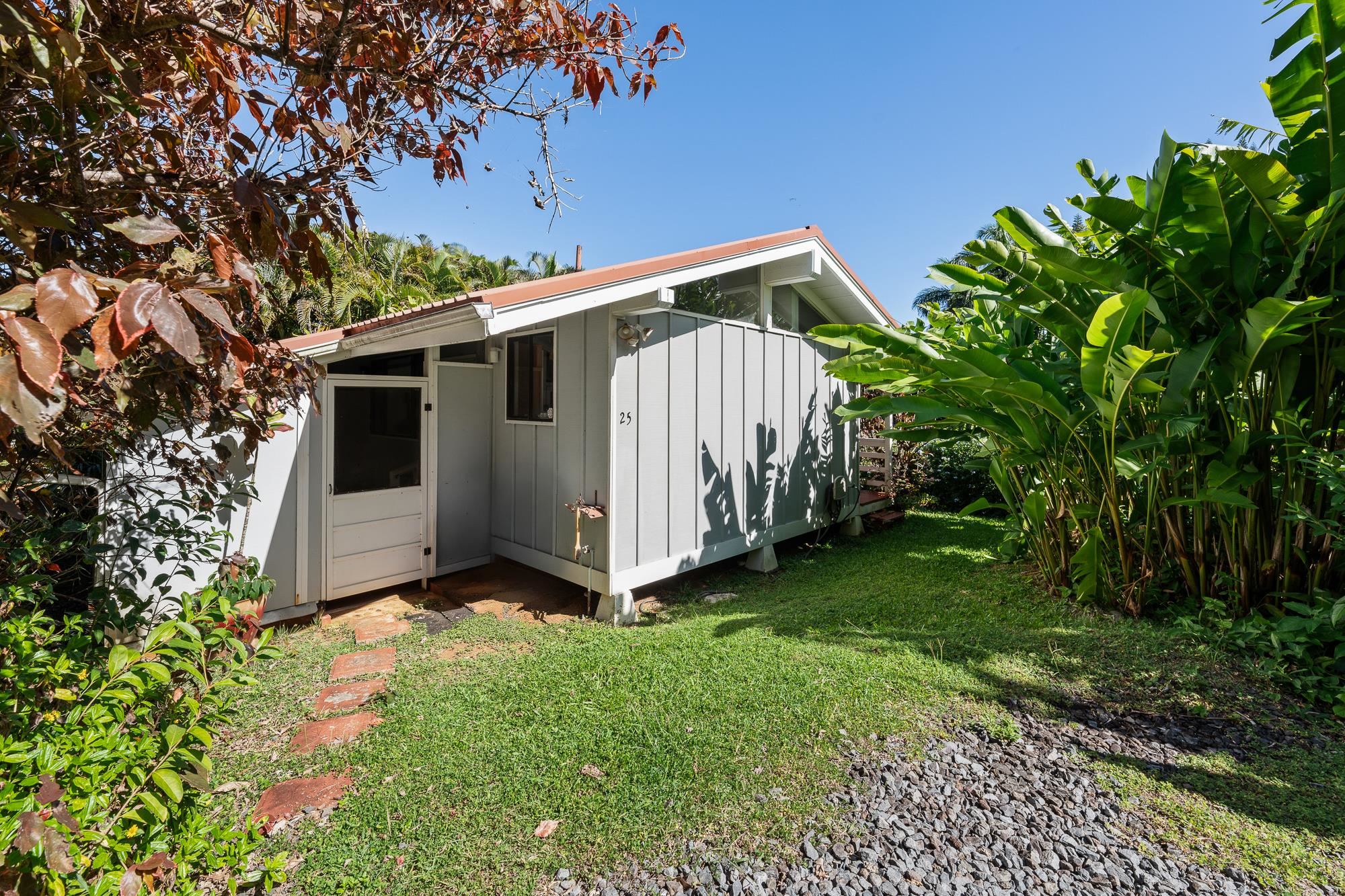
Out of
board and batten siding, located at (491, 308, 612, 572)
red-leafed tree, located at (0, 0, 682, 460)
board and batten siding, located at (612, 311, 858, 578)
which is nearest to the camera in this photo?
red-leafed tree, located at (0, 0, 682, 460)

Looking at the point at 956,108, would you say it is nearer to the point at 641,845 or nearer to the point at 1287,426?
the point at 1287,426

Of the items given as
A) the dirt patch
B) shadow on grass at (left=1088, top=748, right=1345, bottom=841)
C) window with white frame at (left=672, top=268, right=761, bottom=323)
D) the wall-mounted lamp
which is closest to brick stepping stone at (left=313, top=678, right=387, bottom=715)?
the dirt patch

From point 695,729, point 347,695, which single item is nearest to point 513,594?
point 347,695

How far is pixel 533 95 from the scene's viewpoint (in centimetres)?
259

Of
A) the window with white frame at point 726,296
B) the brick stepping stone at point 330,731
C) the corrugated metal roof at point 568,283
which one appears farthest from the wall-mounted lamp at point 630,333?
the brick stepping stone at point 330,731

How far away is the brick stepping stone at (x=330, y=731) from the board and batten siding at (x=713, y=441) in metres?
2.44

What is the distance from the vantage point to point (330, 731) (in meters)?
3.52

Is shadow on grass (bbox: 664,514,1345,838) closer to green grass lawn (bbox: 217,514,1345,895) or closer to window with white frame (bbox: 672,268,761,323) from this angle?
green grass lawn (bbox: 217,514,1345,895)

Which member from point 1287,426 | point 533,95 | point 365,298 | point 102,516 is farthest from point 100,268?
point 365,298

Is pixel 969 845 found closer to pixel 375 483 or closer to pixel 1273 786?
pixel 1273 786

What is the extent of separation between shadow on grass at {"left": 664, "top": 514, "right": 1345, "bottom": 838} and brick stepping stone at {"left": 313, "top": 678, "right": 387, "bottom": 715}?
2643 millimetres

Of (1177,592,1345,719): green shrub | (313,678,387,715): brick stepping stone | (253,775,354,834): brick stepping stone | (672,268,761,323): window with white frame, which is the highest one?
(672,268,761,323): window with white frame

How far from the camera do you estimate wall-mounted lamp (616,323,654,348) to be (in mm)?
5461

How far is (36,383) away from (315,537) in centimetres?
546
